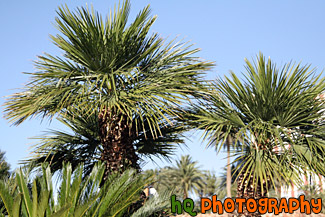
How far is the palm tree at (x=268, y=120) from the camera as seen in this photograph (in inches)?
388

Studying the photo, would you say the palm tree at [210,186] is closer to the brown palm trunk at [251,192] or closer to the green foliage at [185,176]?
the green foliage at [185,176]

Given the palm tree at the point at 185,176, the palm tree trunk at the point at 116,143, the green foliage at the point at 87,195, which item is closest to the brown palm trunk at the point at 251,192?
the palm tree trunk at the point at 116,143

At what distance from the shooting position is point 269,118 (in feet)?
34.0

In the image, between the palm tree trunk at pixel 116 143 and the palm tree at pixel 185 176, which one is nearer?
the palm tree trunk at pixel 116 143

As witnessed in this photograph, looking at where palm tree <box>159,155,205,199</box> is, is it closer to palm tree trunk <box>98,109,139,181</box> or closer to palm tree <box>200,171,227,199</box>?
palm tree <box>200,171,227,199</box>

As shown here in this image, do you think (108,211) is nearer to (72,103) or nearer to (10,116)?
(72,103)

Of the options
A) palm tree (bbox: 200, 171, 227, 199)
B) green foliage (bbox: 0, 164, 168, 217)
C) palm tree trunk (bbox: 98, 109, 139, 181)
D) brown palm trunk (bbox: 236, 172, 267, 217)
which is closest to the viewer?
green foliage (bbox: 0, 164, 168, 217)

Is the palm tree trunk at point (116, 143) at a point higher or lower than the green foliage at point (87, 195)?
higher

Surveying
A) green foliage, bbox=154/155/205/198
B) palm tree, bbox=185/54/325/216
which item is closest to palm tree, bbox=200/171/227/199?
green foliage, bbox=154/155/205/198

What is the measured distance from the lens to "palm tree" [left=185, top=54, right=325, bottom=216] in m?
9.86

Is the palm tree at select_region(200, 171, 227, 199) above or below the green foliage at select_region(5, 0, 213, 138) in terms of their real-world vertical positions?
below

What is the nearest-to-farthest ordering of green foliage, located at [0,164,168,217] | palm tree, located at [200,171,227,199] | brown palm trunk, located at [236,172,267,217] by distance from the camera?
green foliage, located at [0,164,168,217], brown palm trunk, located at [236,172,267,217], palm tree, located at [200,171,227,199]

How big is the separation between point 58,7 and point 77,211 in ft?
17.0

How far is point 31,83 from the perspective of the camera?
9.57m
